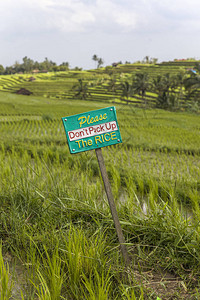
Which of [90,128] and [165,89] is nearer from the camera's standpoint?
[90,128]

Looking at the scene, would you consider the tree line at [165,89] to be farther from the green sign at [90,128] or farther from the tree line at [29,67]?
the tree line at [29,67]

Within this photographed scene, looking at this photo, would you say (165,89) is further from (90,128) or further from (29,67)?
(29,67)

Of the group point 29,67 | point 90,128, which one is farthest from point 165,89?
point 29,67

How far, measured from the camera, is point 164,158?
447 centimetres

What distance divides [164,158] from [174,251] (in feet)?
9.58

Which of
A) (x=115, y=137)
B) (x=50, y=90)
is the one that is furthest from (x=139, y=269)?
(x=50, y=90)

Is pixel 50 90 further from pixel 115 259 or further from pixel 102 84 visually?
pixel 115 259

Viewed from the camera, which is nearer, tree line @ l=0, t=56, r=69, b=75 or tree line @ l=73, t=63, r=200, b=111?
tree line @ l=73, t=63, r=200, b=111

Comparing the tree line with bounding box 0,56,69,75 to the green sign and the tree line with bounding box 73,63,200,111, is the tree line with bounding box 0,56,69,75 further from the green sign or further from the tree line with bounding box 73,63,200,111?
the green sign

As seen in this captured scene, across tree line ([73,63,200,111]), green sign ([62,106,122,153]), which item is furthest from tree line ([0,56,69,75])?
green sign ([62,106,122,153])

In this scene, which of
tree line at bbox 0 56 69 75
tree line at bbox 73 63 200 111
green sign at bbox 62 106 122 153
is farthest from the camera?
tree line at bbox 0 56 69 75

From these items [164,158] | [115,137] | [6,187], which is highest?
[115,137]

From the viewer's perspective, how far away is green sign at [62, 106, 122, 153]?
1.47 m

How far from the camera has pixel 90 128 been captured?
148cm
